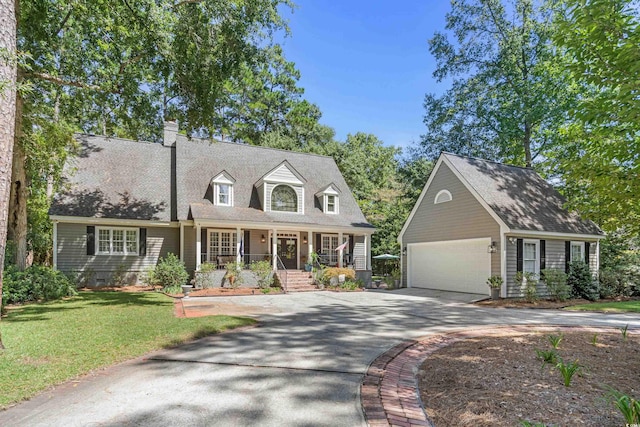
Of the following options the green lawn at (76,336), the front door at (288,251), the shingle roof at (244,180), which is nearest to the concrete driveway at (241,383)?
the green lawn at (76,336)

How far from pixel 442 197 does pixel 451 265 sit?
3.29 meters

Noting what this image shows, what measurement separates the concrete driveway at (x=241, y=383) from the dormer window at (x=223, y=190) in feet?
38.8

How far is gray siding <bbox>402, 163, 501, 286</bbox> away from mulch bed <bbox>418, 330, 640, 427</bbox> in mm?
9134

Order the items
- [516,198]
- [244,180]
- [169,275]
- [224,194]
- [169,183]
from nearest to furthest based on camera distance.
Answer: [169,275] < [516,198] < [224,194] < [169,183] < [244,180]

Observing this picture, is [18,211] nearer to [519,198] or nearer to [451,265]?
[451,265]

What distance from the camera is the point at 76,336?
652 centimetres

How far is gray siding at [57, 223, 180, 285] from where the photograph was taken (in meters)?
16.2

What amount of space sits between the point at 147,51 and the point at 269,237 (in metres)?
11.0

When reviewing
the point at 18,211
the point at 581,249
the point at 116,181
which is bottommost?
the point at 581,249

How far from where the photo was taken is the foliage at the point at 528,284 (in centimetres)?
1398

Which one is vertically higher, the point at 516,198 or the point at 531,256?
the point at 516,198

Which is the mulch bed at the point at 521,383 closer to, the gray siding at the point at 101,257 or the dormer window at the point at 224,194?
the dormer window at the point at 224,194

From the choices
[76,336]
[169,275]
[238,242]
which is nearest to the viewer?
[76,336]

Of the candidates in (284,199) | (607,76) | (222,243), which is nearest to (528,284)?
(607,76)
